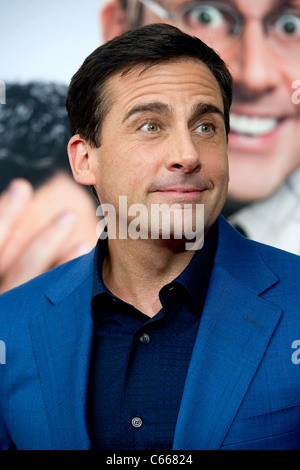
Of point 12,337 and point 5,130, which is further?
point 5,130

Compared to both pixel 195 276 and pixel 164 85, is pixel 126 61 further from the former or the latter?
pixel 195 276

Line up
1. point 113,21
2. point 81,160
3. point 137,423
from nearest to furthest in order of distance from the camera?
1. point 137,423
2. point 81,160
3. point 113,21

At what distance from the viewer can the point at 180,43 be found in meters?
1.68

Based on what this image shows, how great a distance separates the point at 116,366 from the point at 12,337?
1.11ft

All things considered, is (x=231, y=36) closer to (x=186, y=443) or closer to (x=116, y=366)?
(x=116, y=366)

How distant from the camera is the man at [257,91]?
2594 millimetres

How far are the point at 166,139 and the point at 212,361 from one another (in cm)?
54

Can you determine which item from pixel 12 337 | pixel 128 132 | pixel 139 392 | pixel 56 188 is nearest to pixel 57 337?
pixel 12 337

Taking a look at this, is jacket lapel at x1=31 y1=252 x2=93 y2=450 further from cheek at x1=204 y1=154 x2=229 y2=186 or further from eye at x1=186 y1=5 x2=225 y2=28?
eye at x1=186 y1=5 x2=225 y2=28

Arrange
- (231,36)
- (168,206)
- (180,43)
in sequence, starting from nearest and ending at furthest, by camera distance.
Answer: (168,206) → (180,43) → (231,36)

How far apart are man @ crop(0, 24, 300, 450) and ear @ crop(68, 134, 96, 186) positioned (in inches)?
0.5

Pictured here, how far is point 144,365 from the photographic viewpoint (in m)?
1.58

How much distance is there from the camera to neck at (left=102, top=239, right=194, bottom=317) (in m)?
1.70

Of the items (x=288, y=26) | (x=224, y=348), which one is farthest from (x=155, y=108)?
(x=288, y=26)
